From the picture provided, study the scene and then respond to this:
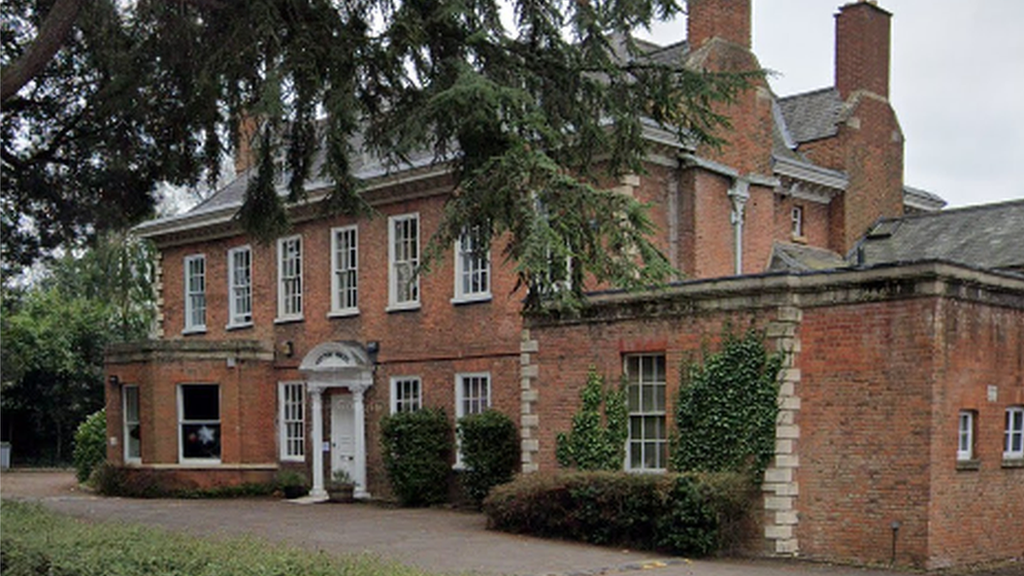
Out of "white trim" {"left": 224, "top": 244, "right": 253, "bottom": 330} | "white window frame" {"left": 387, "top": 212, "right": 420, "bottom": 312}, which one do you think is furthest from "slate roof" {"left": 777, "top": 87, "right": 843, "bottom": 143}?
"white trim" {"left": 224, "top": 244, "right": 253, "bottom": 330}

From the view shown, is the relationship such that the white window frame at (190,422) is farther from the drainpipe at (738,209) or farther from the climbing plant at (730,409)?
the climbing plant at (730,409)

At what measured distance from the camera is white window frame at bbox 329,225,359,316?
2817 centimetres

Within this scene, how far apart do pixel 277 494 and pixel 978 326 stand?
17.9m

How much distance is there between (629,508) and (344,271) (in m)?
12.3

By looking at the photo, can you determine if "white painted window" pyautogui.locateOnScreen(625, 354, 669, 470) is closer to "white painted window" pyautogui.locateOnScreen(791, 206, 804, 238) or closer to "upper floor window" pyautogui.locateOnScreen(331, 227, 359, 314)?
"white painted window" pyautogui.locateOnScreen(791, 206, 804, 238)

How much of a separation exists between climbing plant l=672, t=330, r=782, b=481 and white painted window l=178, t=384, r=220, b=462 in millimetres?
14477

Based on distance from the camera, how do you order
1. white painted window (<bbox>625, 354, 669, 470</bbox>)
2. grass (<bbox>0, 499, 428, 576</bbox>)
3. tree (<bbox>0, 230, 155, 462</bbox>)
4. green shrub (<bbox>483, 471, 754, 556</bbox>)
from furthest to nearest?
tree (<bbox>0, 230, 155, 462</bbox>) → white painted window (<bbox>625, 354, 669, 470</bbox>) → green shrub (<bbox>483, 471, 754, 556</bbox>) → grass (<bbox>0, 499, 428, 576</bbox>)

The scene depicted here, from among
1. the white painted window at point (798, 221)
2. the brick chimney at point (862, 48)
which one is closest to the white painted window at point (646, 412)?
the white painted window at point (798, 221)

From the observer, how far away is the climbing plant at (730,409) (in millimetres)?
17734

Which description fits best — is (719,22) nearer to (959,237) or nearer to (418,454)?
(959,237)

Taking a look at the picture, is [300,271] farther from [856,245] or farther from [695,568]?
[695,568]

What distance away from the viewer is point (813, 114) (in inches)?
1188

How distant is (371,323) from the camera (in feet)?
90.7

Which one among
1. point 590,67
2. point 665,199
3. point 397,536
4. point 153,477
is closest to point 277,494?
point 153,477
